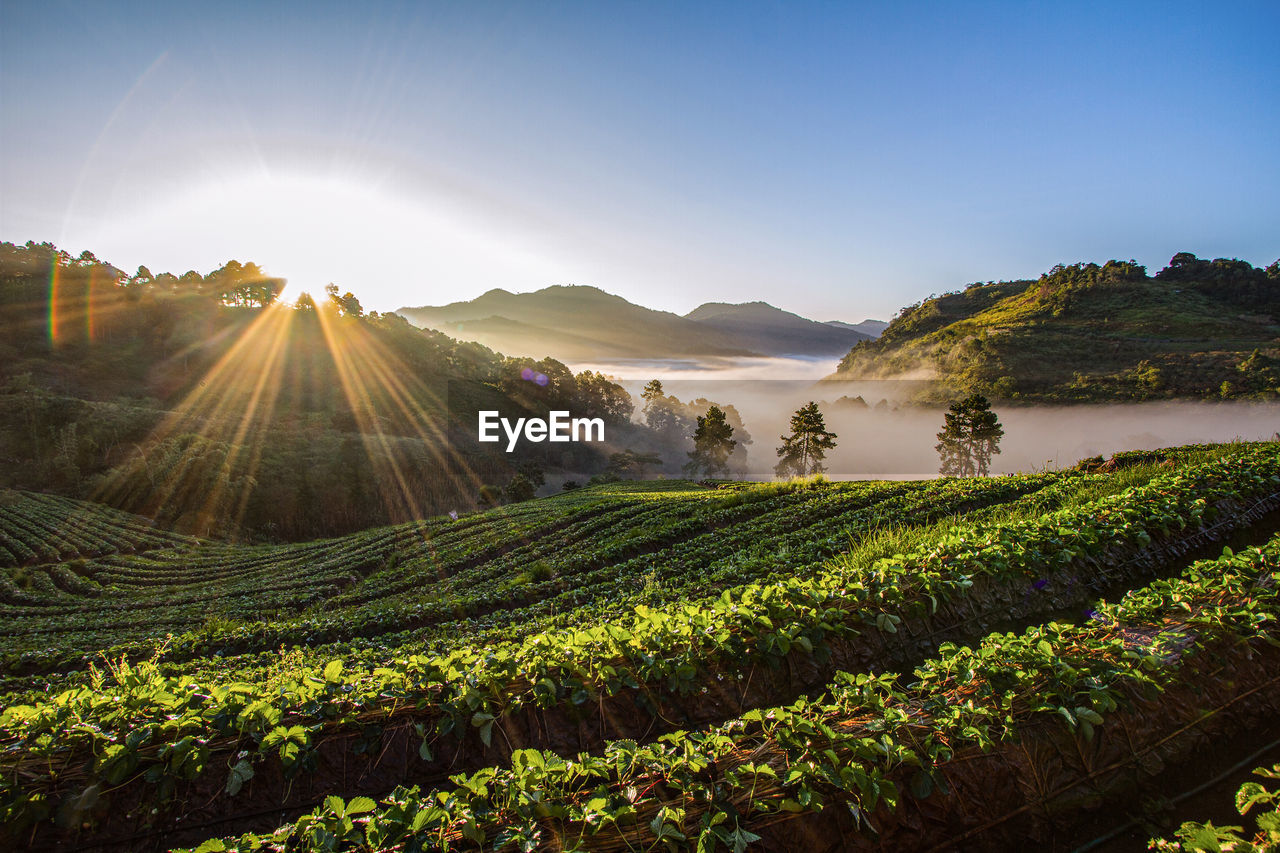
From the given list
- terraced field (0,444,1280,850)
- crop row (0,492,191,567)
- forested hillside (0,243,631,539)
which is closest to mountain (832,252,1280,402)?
forested hillside (0,243,631,539)

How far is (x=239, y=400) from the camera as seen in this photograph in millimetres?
84438

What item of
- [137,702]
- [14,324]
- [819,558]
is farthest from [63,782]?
[14,324]

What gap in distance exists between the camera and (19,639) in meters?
17.0

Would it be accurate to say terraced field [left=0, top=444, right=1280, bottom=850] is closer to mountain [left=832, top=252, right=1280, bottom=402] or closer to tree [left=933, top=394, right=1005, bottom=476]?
tree [left=933, top=394, right=1005, bottom=476]

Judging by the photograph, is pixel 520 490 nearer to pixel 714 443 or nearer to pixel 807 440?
pixel 714 443

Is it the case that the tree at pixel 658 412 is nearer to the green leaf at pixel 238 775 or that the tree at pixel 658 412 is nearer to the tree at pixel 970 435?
the tree at pixel 970 435

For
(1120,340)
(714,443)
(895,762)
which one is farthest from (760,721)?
(1120,340)

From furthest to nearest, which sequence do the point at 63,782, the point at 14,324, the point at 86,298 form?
the point at 86,298
the point at 14,324
the point at 63,782

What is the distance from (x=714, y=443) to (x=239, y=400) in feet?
250

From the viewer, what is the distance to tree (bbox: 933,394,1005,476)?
5781cm

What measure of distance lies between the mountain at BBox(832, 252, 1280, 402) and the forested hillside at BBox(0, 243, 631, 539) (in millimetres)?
80542

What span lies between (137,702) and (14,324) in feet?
441

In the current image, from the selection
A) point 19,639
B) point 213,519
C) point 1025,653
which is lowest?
point 213,519

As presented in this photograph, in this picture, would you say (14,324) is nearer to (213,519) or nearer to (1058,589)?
(213,519)
